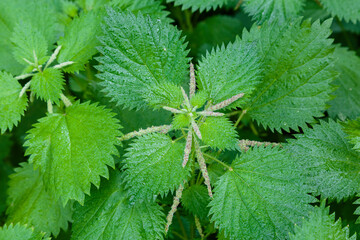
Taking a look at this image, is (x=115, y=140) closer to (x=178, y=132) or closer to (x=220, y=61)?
(x=178, y=132)

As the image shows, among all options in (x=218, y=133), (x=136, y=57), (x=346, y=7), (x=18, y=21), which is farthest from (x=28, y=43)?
Result: (x=346, y=7)

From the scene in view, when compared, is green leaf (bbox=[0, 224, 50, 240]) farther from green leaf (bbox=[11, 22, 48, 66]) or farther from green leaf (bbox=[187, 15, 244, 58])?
green leaf (bbox=[187, 15, 244, 58])

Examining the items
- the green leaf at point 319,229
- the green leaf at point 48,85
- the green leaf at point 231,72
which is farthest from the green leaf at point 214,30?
the green leaf at point 319,229

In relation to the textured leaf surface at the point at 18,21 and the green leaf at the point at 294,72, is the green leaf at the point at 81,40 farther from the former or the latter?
the green leaf at the point at 294,72

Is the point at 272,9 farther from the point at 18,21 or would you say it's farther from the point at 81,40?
the point at 18,21

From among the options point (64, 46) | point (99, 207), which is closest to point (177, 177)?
point (99, 207)

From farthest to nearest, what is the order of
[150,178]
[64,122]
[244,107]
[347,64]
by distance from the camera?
[347,64]
[244,107]
[64,122]
[150,178]

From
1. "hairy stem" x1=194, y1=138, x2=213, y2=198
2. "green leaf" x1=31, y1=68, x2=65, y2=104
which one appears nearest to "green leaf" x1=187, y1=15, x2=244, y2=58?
"green leaf" x1=31, y1=68, x2=65, y2=104
